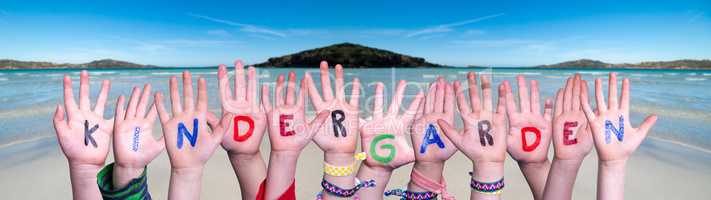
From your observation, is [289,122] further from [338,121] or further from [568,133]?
[568,133]

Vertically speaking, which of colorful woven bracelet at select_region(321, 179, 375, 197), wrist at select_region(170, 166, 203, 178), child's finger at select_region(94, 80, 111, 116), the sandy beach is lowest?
the sandy beach

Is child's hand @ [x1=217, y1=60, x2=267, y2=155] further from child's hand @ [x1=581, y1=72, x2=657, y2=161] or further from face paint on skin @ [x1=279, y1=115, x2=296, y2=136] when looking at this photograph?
child's hand @ [x1=581, y1=72, x2=657, y2=161]

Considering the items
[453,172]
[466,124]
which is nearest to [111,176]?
[466,124]

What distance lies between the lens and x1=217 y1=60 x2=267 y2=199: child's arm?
86.4 inches

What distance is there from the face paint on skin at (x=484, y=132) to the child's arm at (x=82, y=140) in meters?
2.28

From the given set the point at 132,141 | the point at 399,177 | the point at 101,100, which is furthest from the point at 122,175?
the point at 399,177

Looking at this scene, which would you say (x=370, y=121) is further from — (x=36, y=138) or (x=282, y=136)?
(x=36, y=138)

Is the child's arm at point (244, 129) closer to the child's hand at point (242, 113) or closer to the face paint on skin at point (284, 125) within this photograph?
the child's hand at point (242, 113)

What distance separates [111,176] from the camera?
1.99 meters

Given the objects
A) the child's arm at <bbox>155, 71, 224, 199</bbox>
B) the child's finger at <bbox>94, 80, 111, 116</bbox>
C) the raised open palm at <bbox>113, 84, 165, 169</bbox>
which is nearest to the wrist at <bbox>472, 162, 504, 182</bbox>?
the child's arm at <bbox>155, 71, 224, 199</bbox>

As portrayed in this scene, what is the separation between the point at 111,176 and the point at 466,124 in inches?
83.4

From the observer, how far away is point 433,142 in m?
2.15

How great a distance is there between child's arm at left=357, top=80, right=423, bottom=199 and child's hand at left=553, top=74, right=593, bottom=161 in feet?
2.82

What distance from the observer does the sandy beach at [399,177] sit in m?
3.46
